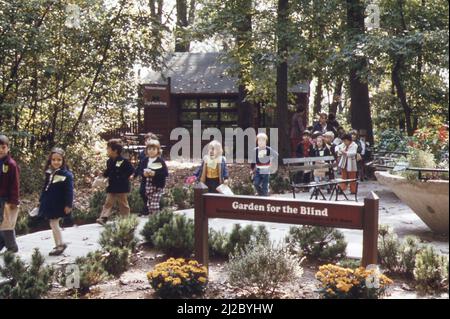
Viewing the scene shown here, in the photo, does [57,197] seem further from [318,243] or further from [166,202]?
[166,202]

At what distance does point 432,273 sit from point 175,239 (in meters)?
Result: 3.01

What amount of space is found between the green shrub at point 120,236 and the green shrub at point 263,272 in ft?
5.92

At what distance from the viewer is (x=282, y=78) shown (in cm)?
1608

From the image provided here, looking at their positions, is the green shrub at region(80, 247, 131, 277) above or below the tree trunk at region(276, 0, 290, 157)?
below

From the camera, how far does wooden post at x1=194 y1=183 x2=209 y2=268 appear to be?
6.18m

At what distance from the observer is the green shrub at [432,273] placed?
5949 millimetres

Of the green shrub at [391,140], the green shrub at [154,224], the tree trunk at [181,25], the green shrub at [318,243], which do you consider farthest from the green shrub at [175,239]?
the tree trunk at [181,25]

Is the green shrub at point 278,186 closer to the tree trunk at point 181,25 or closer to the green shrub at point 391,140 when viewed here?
the green shrub at point 391,140

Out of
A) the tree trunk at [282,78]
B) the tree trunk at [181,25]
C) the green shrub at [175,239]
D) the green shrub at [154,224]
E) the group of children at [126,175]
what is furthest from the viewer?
the tree trunk at [181,25]

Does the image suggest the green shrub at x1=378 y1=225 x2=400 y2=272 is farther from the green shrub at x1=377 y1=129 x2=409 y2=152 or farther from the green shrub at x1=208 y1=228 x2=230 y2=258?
the green shrub at x1=377 y1=129 x2=409 y2=152

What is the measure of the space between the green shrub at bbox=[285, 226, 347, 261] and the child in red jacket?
3.44m

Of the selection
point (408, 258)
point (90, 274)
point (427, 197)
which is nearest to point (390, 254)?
point (408, 258)

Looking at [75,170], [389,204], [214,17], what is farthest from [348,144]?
[75,170]

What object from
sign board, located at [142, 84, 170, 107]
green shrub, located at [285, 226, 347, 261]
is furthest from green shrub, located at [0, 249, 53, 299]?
sign board, located at [142, 84, 170, 107]
